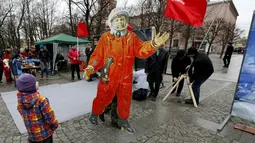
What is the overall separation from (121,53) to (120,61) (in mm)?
135

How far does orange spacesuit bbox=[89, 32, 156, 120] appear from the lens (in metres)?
2.61

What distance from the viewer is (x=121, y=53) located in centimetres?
260

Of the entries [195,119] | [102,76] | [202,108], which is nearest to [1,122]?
[102,76]

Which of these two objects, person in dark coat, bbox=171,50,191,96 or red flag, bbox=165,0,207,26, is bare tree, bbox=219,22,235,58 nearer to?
Answer: person in dark coat, bbox=171,50,191,96

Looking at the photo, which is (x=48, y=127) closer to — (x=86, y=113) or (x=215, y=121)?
(x=86, y=113)

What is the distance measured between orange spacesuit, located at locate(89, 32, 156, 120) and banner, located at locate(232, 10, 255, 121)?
2134 mm

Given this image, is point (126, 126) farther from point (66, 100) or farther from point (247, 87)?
point (247, 87)

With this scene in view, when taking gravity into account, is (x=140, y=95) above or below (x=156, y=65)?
below

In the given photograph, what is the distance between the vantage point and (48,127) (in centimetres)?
196

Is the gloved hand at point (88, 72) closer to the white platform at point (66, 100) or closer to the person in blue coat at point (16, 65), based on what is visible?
the white platform at point (66, 100)

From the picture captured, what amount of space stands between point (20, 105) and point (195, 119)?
3434 mm

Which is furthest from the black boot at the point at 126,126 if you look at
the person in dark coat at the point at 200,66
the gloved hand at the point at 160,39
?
the person in dark coat at the point at 200,66

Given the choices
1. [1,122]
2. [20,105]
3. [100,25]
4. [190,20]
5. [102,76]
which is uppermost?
[100,25]

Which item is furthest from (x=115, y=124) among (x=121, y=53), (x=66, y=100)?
(x=66, y=100)
